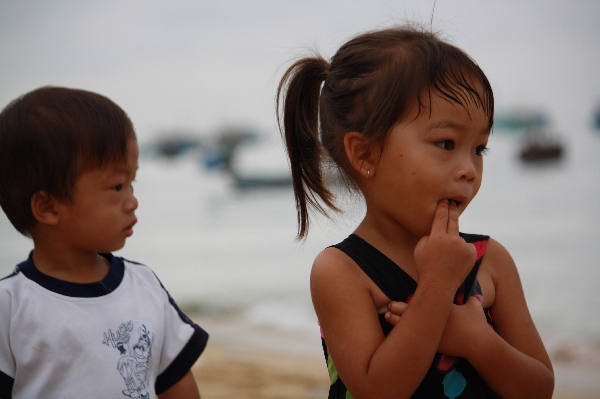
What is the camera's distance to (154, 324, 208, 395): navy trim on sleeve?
2029 mm

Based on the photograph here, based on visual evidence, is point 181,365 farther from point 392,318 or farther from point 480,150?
point 480,150

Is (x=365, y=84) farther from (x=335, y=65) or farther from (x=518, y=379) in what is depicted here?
(x=518, y=379)

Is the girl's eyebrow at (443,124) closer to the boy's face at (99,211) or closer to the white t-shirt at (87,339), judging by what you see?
the boy's face at (99,211)

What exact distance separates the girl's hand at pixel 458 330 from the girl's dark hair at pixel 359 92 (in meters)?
0.41

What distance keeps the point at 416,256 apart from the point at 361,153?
1.01 feet

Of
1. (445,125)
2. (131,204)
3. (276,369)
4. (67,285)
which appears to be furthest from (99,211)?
(276,369)

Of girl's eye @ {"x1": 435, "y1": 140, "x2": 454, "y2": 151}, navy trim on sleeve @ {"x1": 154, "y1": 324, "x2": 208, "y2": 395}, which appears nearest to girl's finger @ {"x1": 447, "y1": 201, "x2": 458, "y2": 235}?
girl's eye @ {"x1": 435, "y1": 140, "x2": 454, "y2": 151}

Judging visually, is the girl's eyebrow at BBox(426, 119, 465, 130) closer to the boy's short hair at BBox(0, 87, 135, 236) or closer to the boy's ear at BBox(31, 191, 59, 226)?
the boy's short hair at BBox(0, 87, 135, 236)

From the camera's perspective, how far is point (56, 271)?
1.92 m

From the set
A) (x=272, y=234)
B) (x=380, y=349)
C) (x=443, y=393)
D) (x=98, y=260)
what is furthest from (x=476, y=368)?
(x=272, y=234)

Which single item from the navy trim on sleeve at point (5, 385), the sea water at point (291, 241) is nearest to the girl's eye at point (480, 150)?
the sea water at point (291, 241)

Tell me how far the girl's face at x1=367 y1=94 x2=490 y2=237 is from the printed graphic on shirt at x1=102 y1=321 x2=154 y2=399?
859 millimetres

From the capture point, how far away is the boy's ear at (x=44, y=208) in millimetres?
1886

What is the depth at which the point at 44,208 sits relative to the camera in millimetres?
1901
